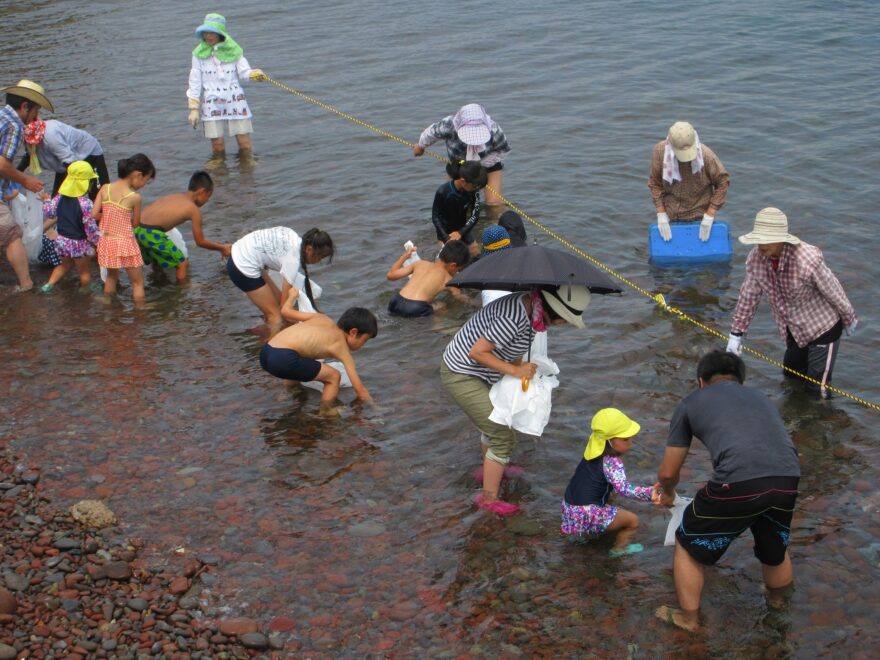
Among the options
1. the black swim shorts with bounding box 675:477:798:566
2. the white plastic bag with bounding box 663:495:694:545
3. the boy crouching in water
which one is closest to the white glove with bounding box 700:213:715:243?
the boy crouching in water

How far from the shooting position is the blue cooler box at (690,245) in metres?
9.57

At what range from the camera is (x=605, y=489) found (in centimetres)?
564

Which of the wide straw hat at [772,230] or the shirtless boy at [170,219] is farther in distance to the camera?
the shirtless boy at [170,219]

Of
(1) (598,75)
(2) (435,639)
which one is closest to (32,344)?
(2) (435,639)

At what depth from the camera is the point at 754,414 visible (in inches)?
189

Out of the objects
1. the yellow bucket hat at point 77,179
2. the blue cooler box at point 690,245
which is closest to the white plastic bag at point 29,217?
the yellow bucket hat at point 77,179

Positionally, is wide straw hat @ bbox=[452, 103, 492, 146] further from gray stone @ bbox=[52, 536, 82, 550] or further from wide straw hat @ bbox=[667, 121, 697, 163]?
gray stone @ bbox=[52, 536, 82, 550]

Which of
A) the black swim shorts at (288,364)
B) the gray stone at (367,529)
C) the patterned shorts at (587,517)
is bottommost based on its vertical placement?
the gray stone at (367,529)

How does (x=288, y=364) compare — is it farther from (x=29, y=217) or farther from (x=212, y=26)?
(x=212, y=26)

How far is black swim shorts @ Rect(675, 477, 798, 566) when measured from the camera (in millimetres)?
4699

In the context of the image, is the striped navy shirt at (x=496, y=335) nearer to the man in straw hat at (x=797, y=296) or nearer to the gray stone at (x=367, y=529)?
the gray stone at (x=367, y=529)

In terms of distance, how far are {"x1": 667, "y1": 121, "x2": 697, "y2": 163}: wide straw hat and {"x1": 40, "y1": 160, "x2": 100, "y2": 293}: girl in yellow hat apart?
5546mm

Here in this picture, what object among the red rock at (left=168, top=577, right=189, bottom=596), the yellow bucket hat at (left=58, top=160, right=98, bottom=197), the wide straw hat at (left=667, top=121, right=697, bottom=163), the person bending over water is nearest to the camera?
the red rock at (left=168, top=577, right=189, bottom=596)

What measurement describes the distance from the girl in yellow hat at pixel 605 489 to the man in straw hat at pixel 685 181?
4.02m
